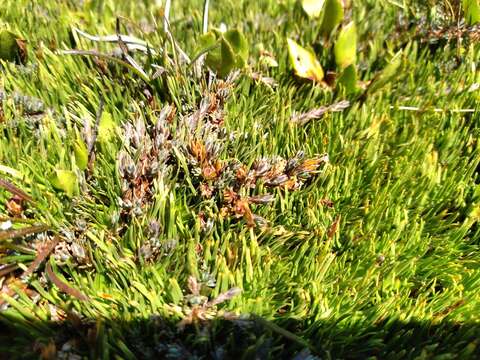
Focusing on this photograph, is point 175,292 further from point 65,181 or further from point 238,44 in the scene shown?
point 238,44

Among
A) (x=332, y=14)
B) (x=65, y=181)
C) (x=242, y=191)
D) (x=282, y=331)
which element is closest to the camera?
(x=282, y=331)

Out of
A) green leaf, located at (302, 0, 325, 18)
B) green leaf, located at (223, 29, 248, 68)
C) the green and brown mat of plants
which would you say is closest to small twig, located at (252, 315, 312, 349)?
the green and brown mat of plants

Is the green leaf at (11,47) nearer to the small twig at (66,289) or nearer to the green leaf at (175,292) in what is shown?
the small twig at (66,289)

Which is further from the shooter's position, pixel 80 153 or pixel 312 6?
pixel 312 6

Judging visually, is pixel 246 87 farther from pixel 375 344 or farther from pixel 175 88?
pixel 375 344

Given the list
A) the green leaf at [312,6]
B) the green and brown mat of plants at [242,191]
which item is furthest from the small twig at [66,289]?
the green leaf at [312,6]

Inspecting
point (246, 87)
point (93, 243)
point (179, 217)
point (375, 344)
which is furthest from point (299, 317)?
point (246, 87)

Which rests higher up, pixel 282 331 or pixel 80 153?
pixel 80 153

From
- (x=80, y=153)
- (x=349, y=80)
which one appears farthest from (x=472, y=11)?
(x=80, y=153)
